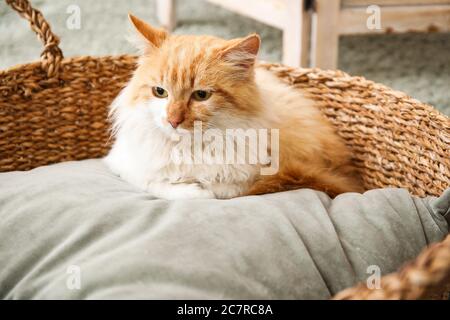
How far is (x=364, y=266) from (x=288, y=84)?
0.72 meters

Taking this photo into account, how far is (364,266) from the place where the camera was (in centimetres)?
101

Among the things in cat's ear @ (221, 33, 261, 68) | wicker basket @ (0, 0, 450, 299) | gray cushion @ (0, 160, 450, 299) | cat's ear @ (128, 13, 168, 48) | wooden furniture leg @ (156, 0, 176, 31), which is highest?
wooden furniture leg @ (156, 0, 176, 31)

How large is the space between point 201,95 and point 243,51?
0.14 metres

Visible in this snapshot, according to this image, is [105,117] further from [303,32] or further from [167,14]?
[167,14]

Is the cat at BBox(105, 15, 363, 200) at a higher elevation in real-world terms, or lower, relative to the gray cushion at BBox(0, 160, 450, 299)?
higher

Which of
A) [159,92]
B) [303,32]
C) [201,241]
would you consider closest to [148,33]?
[159,92]

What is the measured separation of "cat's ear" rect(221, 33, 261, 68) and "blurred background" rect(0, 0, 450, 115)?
0.76 metres

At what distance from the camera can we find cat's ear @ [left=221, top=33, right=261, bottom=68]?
3.73ft

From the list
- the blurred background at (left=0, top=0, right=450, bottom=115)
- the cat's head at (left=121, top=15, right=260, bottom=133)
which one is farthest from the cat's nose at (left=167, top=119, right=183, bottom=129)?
the blurred background at (left=0, top=0, right=450, bottom=115)

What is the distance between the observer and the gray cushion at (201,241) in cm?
92

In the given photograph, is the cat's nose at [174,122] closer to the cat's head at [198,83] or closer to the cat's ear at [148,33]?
the cat's head at [198,83]

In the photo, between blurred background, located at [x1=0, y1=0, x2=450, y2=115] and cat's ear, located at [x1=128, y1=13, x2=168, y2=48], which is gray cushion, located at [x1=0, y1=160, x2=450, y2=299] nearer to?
cat's ear, located at [x1=128, y1=13, x2=168, y2=48]

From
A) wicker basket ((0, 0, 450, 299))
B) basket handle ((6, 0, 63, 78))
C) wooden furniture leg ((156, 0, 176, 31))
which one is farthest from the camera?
wooden furniture leg ((156, 0, 176, 31))

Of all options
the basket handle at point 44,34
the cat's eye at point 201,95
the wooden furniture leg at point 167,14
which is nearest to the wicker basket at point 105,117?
the basket handle at point 44,34
